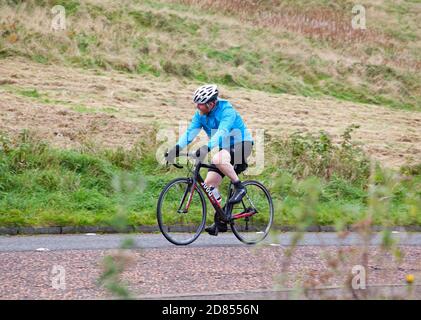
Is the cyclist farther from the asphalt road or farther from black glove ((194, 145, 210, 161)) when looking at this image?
the asphalt road

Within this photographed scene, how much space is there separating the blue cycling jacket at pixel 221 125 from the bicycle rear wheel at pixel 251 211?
85 cm

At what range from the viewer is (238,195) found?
10617mm

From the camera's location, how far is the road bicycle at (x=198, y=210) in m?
10.4

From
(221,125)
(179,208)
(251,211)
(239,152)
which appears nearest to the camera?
(221,125)

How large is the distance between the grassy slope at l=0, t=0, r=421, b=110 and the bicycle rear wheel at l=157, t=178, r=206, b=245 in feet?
45.3

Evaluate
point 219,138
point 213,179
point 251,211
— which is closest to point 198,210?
point 213,179

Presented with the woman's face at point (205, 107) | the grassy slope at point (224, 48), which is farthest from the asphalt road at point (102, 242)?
the grassy slope at point (224, 48)

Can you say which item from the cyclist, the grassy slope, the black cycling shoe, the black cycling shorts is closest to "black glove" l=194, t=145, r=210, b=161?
the cyclist

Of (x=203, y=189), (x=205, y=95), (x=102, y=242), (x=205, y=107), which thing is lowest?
(x=102, y=242)

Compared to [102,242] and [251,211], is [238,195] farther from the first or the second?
[102,242]

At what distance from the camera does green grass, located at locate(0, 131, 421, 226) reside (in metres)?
12.3

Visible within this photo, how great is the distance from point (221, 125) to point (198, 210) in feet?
4.34

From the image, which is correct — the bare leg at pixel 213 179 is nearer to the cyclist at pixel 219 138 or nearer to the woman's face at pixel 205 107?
the cyclist at pixel 219 138
